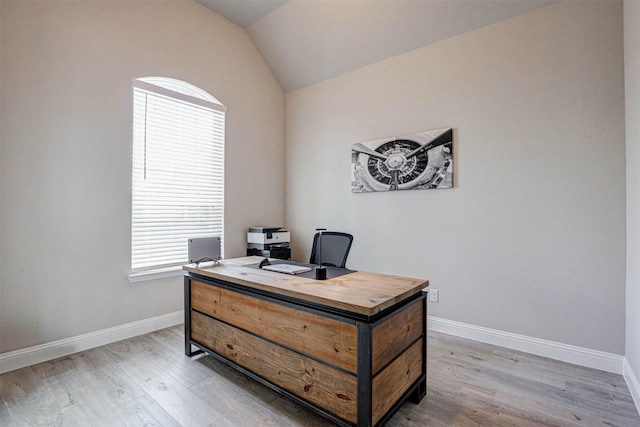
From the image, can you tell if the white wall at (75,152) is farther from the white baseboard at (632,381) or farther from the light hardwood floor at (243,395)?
the white baseboard at (632,381)

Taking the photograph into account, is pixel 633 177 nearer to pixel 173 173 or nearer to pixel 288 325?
pixel 288 325

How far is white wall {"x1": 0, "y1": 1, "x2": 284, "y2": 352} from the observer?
221 centimetres

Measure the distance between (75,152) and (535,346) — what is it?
13.4ft

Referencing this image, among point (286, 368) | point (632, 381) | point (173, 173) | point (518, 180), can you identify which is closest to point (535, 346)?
point (632, 381)

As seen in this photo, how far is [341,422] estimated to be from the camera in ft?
4.83

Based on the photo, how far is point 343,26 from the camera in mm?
3221

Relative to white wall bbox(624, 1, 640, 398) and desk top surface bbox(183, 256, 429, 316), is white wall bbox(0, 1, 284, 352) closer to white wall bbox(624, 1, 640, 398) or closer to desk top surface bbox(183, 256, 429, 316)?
desk top surface bbox(183, 256, 429, 316)

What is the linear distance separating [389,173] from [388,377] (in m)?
2.13

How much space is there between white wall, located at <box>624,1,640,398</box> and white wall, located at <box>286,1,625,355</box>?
0.33ft

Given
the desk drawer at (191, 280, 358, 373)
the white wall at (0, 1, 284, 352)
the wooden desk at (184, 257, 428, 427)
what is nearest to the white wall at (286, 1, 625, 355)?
the wooden desk at (184, 257, 428, 427)

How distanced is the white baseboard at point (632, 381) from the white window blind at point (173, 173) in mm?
3649

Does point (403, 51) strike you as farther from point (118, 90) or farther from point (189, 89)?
point (118, 90)

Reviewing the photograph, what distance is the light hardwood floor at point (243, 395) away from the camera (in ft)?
5.48

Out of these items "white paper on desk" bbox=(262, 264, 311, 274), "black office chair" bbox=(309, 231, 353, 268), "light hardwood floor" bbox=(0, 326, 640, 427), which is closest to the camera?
"light hardwood floor" bbox=(0, 326, 640, 427)
